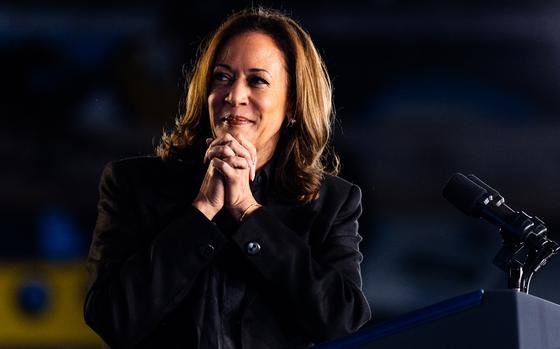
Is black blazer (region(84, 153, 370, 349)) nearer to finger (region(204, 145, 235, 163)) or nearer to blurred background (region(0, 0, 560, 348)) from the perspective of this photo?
finger (region(204, 145, 235, 163))

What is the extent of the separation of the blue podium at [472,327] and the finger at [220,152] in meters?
0.51

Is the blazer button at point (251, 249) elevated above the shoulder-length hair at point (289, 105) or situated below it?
below

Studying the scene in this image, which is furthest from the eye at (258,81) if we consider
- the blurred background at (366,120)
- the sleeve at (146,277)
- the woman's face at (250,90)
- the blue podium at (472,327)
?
the blurred background at (366,120)

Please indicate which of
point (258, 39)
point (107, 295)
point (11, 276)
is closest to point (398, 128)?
point (11, 276)

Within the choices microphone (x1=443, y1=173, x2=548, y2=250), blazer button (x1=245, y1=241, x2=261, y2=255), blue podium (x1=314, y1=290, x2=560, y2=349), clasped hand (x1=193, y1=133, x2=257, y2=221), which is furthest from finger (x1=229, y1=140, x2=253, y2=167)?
blue podium (x1=314, y1=290, x2=560, y2=349)

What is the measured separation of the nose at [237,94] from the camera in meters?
1.52

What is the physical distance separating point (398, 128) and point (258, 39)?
8.06ft

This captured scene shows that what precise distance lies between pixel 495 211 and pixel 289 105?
1.82 ft

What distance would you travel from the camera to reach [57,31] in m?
4.05

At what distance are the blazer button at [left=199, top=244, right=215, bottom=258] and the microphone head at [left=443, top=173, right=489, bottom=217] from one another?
365mm

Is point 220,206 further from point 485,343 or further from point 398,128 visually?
point 398,128

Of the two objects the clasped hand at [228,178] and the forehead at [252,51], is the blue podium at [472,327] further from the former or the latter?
the forehead at [252,51]

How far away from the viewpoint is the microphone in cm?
113

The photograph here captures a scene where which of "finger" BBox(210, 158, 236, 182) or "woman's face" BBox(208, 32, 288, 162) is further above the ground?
"woman's face" BBox(208, 32, 288, 162)
